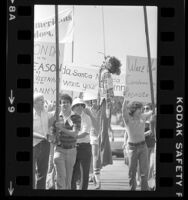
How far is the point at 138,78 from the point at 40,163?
144 cm

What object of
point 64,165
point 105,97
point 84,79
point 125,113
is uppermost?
point 84,79

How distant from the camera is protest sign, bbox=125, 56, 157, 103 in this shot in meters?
→ 7.89

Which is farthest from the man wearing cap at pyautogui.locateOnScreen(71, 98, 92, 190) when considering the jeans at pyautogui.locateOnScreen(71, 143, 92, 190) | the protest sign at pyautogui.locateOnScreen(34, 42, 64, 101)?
the protest sign at pyautogui.locateOnScreen(34, 42, 64, 101)

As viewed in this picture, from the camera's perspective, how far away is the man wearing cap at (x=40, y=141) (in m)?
7.88

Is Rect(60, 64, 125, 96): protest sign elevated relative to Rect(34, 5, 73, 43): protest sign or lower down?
lower down

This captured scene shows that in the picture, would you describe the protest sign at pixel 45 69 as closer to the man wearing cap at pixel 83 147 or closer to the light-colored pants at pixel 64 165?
the man wearing cap at pixel 83 147

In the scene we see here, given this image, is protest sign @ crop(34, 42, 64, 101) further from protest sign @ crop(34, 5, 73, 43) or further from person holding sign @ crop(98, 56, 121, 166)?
person holding sign @ crop(98, 56, 121, 166)

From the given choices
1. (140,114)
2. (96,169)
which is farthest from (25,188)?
(140,114)

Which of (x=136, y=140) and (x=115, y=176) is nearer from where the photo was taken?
(x=115, y=176)

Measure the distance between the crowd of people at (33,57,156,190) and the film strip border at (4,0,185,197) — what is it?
11 cm

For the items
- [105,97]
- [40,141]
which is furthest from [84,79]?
[40,141]

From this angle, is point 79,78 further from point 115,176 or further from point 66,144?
point 115,176

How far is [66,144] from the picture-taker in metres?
7.91

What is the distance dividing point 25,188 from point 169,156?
5.36 feet
